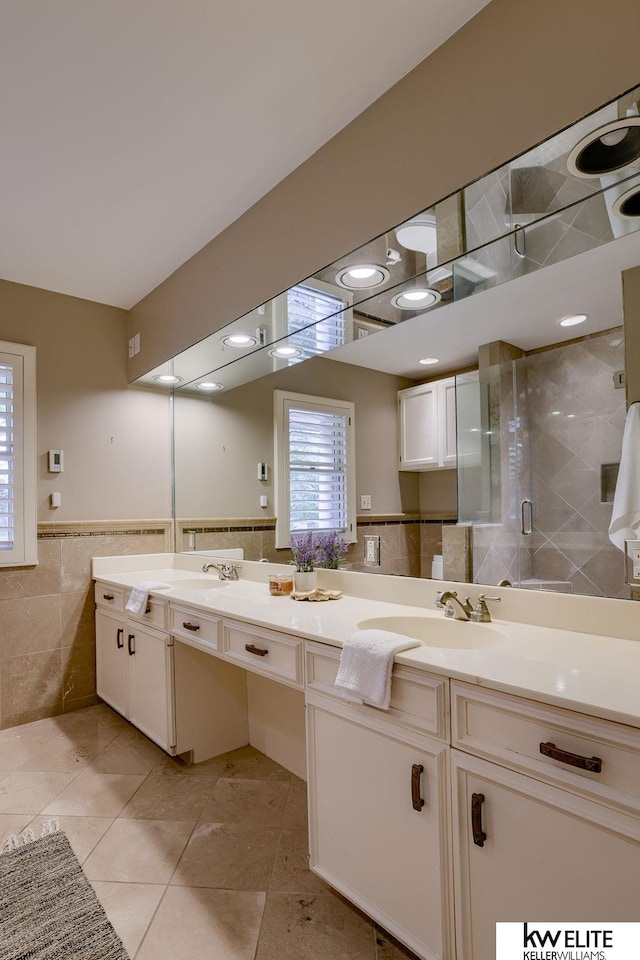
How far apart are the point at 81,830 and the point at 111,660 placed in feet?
3.56

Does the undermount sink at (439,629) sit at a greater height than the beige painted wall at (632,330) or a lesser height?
lesser

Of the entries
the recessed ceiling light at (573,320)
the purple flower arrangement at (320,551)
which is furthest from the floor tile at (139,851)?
the recessed ceiling light at (573,320)

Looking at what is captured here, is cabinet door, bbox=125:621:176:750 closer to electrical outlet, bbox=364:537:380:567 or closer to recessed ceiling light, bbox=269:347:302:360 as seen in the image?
electrical outlet, bbox=364:537:380:567

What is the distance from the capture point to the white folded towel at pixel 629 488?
60.0 inches

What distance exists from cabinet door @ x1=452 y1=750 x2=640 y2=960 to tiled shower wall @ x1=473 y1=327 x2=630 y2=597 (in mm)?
713

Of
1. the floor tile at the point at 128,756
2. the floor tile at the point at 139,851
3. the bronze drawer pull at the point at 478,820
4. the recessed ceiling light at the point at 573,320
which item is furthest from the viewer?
the floor tile at the point at 128,756

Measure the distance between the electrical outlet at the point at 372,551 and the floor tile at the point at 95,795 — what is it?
4.75 feet

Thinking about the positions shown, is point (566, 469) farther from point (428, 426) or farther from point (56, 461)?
point (56, 461)

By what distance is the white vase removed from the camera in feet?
7.70

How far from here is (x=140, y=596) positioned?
2607 millimetres

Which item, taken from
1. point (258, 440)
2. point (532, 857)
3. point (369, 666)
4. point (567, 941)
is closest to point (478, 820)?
point (532, 857)

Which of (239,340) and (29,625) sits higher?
(239,340)

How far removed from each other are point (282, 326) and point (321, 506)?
0.89 m

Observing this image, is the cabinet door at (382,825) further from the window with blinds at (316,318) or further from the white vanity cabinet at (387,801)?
the window with blinds at (316,318)
